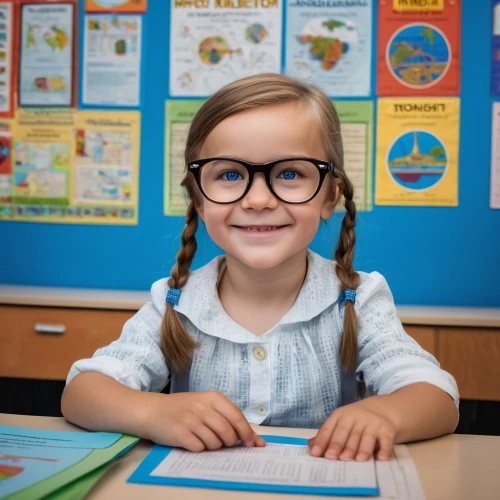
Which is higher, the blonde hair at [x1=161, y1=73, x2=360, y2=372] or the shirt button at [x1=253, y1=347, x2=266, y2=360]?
the blonde hair at [x1=161, y1=73, x2=360, y2=372]

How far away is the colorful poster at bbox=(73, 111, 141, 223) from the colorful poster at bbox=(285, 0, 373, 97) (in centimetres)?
64

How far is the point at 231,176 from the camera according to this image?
3.15 feet

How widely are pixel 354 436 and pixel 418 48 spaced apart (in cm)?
173

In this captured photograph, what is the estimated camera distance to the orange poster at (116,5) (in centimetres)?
218

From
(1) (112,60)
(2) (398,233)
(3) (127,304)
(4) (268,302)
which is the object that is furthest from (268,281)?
(1) (112,60)

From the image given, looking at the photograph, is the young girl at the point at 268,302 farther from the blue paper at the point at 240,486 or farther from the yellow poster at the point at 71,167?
the yellow poster at the point at 71,167

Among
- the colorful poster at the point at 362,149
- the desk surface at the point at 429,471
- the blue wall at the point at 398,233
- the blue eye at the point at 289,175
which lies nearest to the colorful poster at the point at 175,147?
the blue wall at the point at 398,233

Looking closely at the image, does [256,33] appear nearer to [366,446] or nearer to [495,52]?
[495,52]

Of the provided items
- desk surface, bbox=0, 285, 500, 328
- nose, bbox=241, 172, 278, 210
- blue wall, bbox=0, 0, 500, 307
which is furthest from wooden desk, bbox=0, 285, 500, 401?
nose, bbox=241, 172, 278, 210

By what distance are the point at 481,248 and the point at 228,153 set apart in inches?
53.5

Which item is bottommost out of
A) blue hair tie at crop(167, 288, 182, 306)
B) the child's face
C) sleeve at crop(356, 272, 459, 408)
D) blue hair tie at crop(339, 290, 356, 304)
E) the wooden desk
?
the wooden desk

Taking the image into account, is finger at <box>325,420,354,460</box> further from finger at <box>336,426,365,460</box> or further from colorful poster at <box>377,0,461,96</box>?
colorful poster at <box>377,0,461,96</box>

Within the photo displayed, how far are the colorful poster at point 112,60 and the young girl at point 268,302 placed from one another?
1201 millimetres

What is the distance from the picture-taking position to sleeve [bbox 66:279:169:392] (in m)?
0.87
